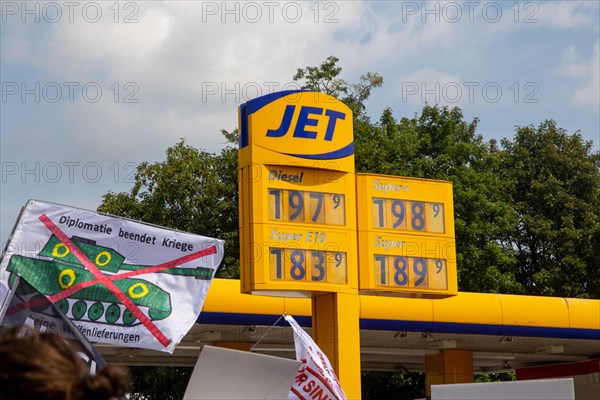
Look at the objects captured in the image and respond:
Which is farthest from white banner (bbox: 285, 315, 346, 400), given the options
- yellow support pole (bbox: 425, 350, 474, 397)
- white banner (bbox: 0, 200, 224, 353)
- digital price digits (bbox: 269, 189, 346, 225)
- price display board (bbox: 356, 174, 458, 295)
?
yellow support pole (bbox: 425, 350, 474, 397)

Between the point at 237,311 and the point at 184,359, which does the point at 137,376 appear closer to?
the point at 184,359

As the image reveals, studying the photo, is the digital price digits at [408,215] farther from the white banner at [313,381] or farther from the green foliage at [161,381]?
the green foliage at [161,381]

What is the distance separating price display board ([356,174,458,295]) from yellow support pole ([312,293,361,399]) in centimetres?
39

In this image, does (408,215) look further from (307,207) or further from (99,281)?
(99,281)

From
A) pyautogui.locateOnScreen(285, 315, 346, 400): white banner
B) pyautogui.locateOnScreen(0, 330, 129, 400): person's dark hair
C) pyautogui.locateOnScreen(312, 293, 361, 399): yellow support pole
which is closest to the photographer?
pyautogui.locateOnScreen(0, 330, 129, 400): person's dark hair

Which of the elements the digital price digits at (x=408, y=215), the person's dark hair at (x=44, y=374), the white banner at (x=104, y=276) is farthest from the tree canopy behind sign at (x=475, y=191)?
the person's dark hair at (x=44, y=374)

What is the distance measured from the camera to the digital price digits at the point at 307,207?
41.5ft

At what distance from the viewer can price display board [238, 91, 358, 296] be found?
1251 centimetres

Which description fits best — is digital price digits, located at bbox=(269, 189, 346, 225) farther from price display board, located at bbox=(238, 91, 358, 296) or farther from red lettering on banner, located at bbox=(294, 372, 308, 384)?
red lettering on banner, located at bbox=(294, 372, 308, 384)

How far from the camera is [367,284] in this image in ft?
43.7

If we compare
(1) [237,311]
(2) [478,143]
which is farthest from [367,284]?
(2) [478,143]

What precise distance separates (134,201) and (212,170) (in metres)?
2.58

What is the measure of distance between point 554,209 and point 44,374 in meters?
35.4

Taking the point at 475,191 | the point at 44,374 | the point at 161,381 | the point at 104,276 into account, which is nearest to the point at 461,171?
the point at 475,191
